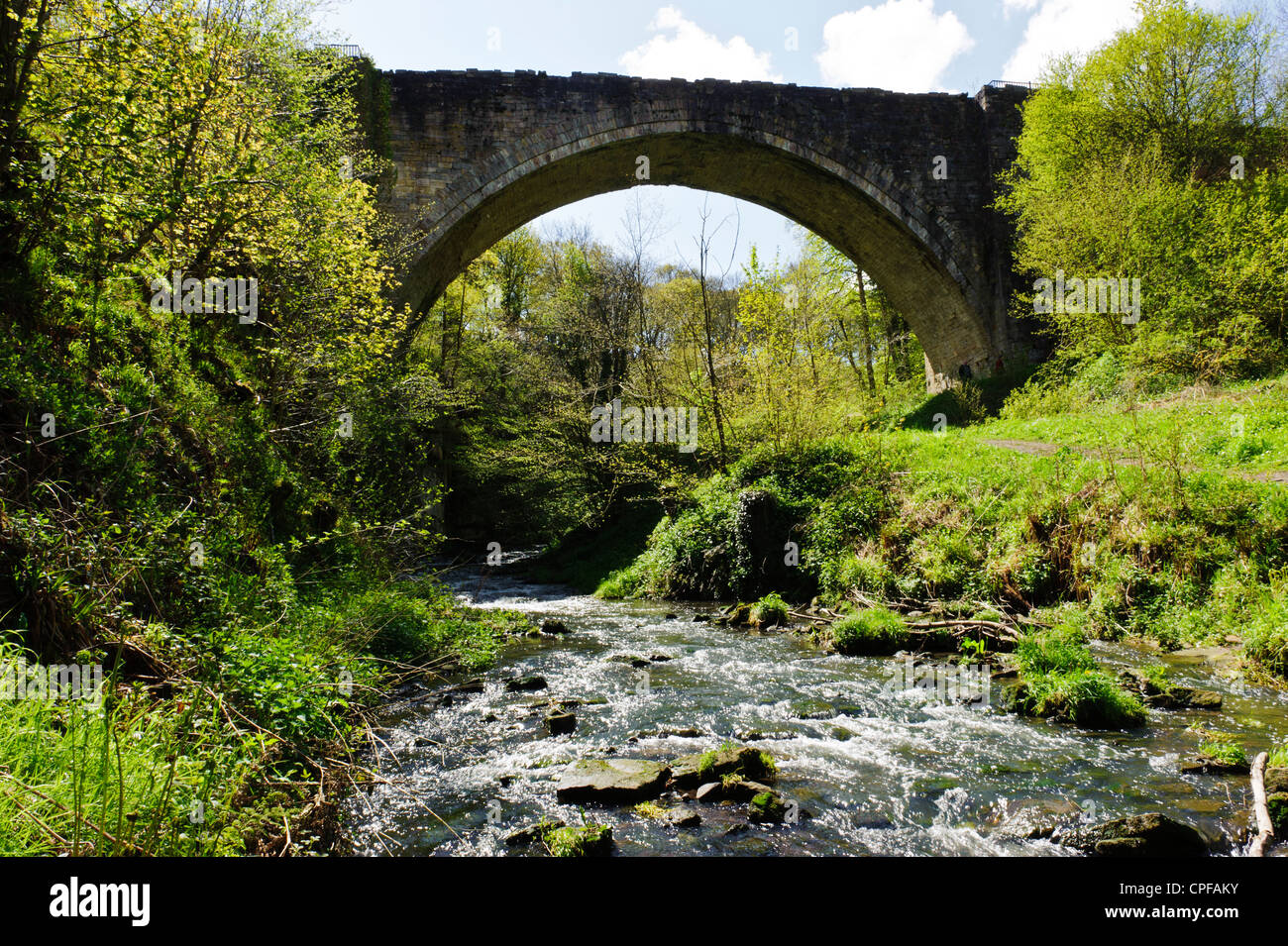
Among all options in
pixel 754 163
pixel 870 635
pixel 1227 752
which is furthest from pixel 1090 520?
pixel 754 163

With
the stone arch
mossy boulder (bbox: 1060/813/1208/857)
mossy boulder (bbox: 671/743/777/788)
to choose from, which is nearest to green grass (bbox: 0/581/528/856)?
mossy boulder (bbox: 671/743/777/788)

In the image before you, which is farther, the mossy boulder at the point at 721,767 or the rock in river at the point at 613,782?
the mossy boulder at the point at 721,767

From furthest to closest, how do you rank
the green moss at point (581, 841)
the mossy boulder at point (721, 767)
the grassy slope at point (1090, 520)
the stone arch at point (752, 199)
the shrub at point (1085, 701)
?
the stone arch at point (752, 199)
the grassy slope at point (1090, 520)
the shrub at point (1085, 701)
the mossy boulder at point (721, 767)
the green moss at point (581, 841)

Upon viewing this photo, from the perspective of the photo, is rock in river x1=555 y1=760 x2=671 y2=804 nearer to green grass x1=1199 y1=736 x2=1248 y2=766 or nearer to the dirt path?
green grass x1=1199 y1=736 x2=1248 y2=766

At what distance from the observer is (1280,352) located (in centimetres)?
1251

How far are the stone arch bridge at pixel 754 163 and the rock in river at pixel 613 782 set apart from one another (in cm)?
1546

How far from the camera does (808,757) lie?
4.67 meters

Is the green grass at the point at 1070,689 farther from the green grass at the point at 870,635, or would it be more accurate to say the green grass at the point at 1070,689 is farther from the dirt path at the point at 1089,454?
the dirt path at the point at 1089,454

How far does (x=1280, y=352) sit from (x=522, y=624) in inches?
573

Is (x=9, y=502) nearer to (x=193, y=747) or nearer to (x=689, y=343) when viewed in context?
(x=193, y=747)

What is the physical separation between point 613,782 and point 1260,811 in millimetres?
3228

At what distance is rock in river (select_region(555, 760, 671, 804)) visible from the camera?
4.02 meters

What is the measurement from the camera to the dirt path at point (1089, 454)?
7469 millimetres

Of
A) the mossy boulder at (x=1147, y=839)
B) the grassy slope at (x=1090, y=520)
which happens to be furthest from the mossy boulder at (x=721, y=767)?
the grassy slope at (x=1090, y=520)
